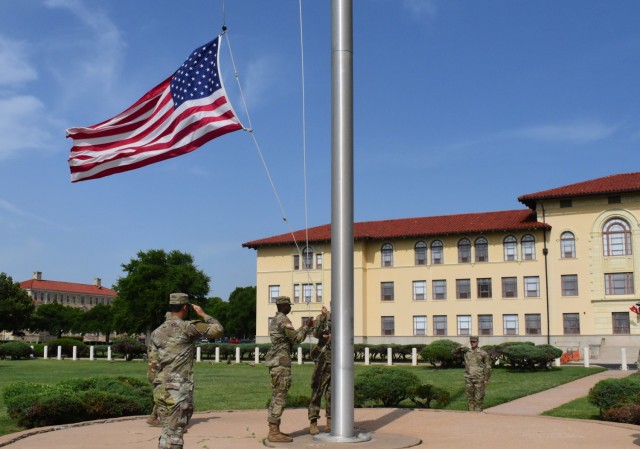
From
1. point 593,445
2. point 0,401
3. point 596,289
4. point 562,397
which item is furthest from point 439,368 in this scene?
point 593,445

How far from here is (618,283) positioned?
52.9 meters

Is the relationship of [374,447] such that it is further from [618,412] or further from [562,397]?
[562,397]

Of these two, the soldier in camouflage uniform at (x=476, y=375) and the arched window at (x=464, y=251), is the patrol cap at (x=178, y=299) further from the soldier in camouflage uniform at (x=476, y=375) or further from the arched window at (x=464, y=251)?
the arched window at (x=464, y=251)

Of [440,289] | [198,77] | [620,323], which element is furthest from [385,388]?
[440,289]

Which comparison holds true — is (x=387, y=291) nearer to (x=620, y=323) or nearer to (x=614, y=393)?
(x=620, y=323)

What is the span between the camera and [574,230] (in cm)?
5456

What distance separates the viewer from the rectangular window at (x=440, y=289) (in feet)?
193

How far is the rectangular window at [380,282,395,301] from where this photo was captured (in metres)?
60.7

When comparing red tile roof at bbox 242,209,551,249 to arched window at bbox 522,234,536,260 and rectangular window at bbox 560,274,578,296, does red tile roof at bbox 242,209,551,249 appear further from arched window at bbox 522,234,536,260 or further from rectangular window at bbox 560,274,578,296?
rectangular window at bbox 560,274,578,296

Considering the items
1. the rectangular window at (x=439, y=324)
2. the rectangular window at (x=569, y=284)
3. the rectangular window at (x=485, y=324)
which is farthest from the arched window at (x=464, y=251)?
the rectangular window at (x=569, y=284)

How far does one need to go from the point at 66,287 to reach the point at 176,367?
181 metres

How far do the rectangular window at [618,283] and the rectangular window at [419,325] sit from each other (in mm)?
14046

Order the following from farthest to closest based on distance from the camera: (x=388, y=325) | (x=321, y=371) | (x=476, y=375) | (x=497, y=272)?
(x=388, y=325)
(x=497, y=272)
(x=476, y=375)
(x=321, y=371)

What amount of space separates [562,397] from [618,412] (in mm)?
8568
